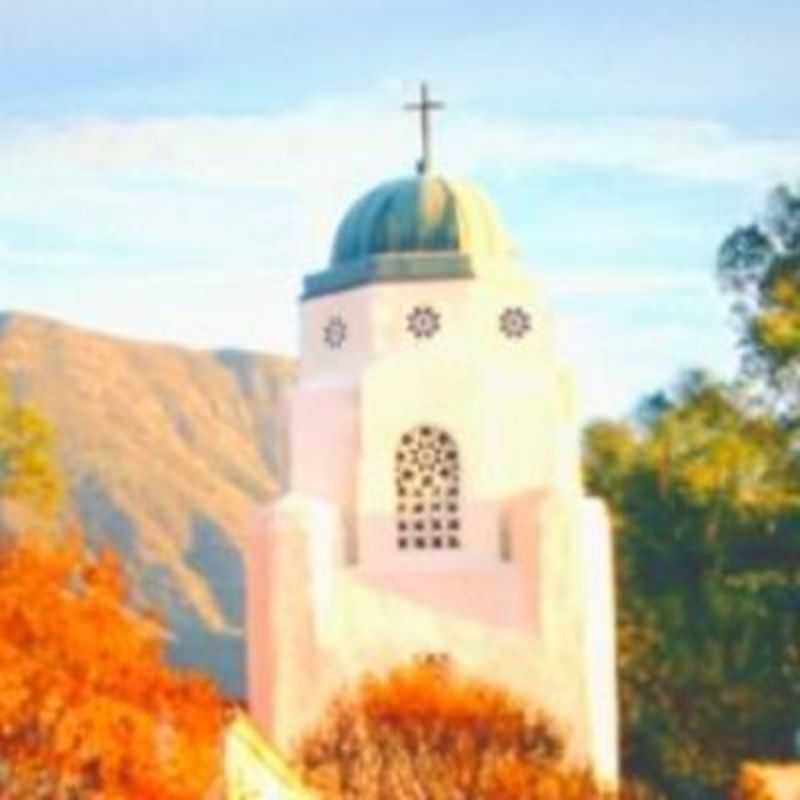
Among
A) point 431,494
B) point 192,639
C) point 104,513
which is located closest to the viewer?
point 431,494

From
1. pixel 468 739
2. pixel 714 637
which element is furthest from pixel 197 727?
pixel 714 637

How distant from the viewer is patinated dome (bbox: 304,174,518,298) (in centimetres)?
4719

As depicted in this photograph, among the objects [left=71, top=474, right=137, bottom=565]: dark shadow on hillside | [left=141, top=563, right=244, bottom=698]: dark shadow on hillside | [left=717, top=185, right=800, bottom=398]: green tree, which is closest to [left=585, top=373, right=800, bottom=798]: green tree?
[left=717, top=185, right=800, bottom=398]: green tree

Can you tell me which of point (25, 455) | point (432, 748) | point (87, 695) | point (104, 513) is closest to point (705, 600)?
point (432, 748)

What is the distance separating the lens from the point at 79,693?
88.0ft

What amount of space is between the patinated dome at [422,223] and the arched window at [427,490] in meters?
2.62

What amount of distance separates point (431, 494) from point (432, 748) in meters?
6.23

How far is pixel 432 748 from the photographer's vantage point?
41.5m

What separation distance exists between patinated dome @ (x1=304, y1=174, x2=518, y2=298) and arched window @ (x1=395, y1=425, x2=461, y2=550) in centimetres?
226

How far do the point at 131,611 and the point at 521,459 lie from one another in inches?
713

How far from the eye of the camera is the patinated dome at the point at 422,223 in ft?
156

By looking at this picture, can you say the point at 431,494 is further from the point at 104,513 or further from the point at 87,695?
the point at 104,513

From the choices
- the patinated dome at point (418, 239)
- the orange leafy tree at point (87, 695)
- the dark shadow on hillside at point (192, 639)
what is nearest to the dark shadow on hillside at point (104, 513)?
the dark shadow on hillside at point (192, 639)

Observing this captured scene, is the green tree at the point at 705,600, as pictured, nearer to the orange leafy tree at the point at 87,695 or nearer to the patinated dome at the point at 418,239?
the patinated dome at the point at 418,239
